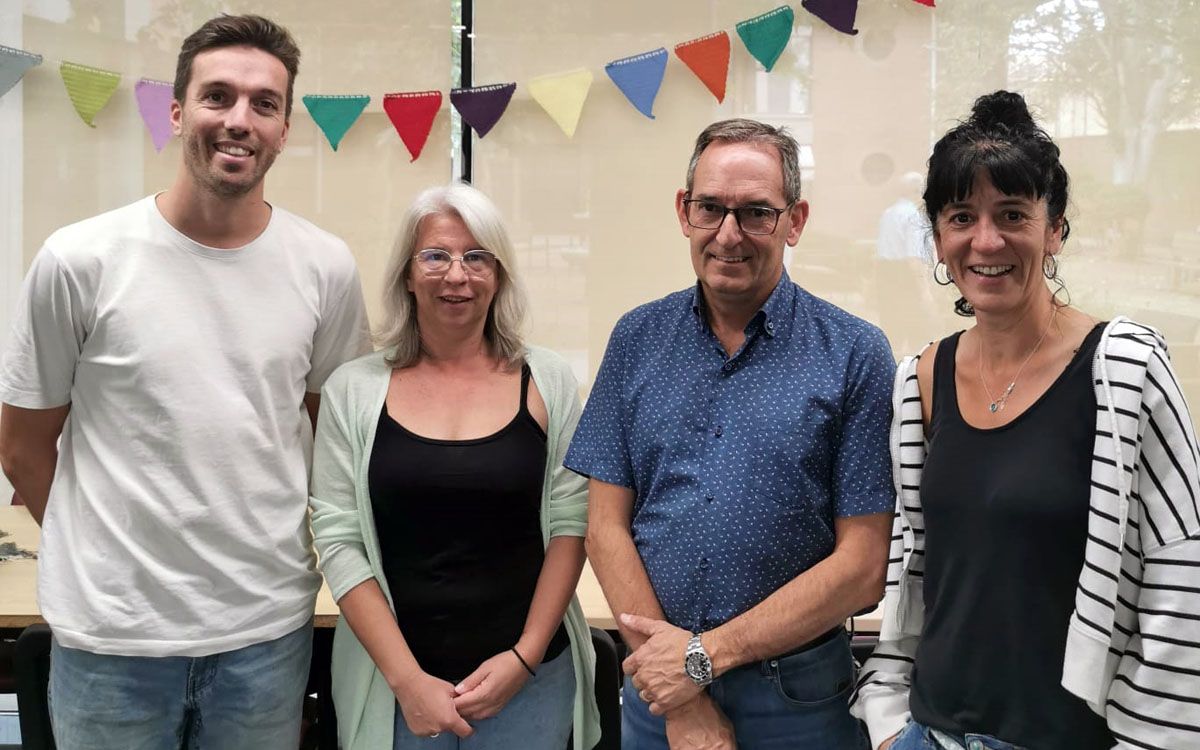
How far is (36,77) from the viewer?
318 cm

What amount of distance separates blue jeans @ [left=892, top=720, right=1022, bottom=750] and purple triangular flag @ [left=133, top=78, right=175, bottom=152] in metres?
2.87

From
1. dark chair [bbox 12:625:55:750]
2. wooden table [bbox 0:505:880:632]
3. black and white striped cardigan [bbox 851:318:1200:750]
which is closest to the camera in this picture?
black and white striped cardigan [bbox 851:318:1200:750]

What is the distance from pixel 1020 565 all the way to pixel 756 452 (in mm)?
429

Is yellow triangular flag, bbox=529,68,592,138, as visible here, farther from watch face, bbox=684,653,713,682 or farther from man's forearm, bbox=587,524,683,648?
watch face, bbox=684,653,713,682

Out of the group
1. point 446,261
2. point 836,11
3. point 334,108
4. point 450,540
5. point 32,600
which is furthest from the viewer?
point 334,108

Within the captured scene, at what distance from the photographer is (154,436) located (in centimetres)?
167

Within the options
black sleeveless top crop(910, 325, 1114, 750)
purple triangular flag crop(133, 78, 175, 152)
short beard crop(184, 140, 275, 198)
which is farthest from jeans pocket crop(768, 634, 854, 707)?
purple triangular flag crop(133, 78, 175, 152)

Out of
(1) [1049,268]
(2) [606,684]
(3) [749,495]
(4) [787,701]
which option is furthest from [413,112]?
(4) [787,701]

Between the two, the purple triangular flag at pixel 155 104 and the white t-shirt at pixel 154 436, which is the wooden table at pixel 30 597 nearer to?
the white t-shirt at pixel 154 436

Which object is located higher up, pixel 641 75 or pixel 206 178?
pixel 641 75

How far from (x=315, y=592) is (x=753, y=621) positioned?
857 millimetres

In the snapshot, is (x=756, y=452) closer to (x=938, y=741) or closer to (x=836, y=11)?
(x=938, y=741)

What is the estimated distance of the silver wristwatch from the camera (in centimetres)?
152

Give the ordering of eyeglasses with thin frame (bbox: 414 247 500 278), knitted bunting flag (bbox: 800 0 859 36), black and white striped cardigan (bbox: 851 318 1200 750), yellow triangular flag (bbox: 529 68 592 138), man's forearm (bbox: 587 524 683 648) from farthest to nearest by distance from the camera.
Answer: yellow triangular flag (bbox: 529 68 592 138) → knitted bunting flag (bbox: 800 0 859 36) → eyeglasses with thin frame (bbox: 414 247 500 278) → man's forearm (bbox: 587 524 683 648) → black and white striped cardigan (bbox: 851 318 1200 750)
